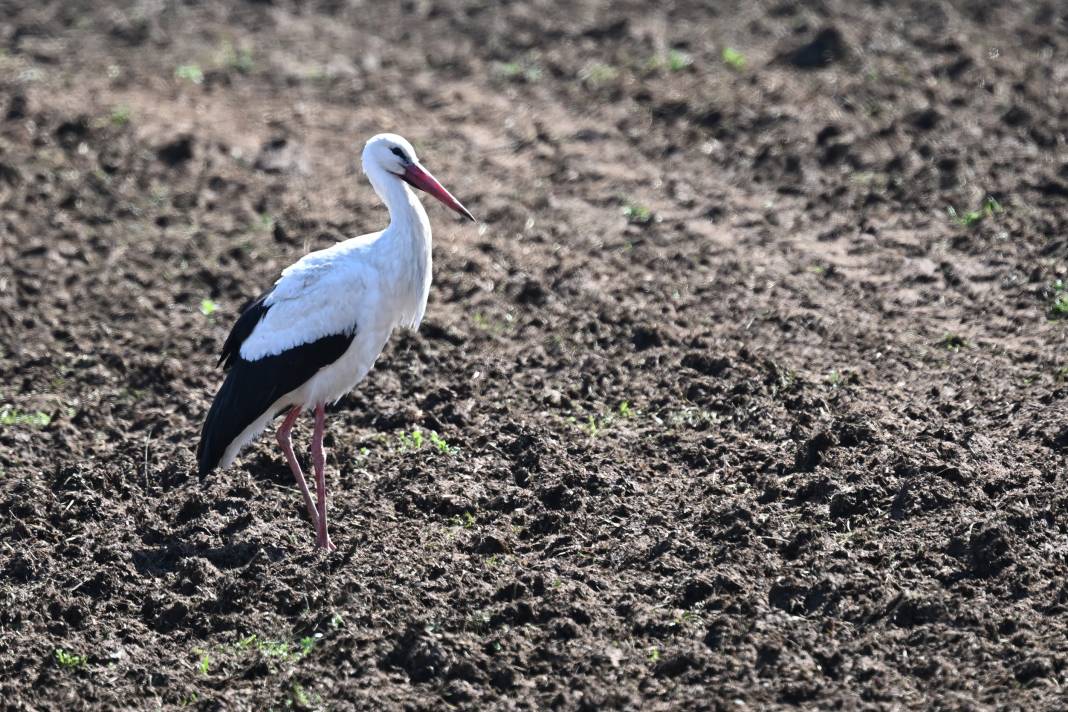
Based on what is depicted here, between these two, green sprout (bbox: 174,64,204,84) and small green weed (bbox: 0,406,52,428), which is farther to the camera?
green sprout (bbox: 174,64,204,84)

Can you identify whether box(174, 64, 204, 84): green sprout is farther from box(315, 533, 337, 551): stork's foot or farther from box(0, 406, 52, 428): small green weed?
box(315, 533, 337, 551): stork's foot

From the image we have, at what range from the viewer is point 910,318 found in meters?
9.76

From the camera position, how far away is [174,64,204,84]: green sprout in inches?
563

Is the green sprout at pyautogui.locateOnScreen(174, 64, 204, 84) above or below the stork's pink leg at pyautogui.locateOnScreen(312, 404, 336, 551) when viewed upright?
below

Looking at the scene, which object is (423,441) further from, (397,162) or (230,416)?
(397,162)

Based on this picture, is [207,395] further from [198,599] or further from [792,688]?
[792,688]

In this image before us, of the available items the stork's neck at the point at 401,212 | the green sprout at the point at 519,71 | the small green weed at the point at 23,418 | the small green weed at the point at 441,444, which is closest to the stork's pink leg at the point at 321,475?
the small green weed at the point at 441,444

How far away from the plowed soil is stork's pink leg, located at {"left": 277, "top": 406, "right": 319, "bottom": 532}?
0.16 metres

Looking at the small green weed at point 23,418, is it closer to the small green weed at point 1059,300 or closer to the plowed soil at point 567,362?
the plowed soil at point 567,362

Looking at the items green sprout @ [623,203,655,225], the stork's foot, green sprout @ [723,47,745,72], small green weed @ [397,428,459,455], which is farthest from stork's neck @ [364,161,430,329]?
green sprout @ [723,47,745,72]

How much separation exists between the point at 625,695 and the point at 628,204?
5.95 m

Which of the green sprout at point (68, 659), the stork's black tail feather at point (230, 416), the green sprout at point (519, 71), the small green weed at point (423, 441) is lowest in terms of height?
the green sprout at point (68, 659)

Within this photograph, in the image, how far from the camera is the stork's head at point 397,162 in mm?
8336

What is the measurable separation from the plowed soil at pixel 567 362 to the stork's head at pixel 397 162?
4.81 ft
